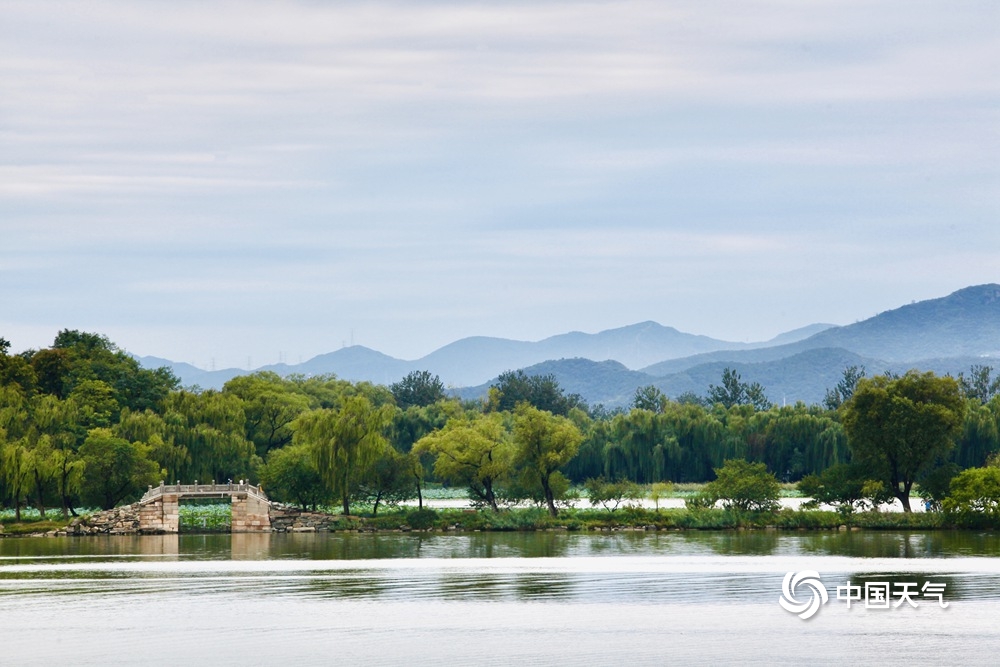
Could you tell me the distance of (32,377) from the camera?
83875 millimetres

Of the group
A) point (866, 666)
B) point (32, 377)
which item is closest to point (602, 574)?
point (866, 666)

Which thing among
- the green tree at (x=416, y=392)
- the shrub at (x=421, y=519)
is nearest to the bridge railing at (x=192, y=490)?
the shrub at (x=421, y=519)

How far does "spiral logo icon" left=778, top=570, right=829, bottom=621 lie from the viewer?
3675 cm

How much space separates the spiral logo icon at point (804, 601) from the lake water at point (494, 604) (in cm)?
30

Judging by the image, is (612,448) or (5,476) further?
(612,448)

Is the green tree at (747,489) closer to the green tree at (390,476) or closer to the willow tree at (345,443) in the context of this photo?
the green tree at (390,476)

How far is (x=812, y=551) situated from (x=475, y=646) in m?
24.8

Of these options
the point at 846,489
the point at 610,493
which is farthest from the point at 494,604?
the point at 610,493

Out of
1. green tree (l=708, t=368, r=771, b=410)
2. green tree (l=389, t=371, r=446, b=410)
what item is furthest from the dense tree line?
green tree (l=708, t=368, r=771, b=410)

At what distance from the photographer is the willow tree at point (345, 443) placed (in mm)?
70250

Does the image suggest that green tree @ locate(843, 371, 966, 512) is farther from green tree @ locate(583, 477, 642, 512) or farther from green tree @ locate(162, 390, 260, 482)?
green tree @ locate(162, 390, 260, 482)

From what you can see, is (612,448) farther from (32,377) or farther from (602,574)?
(602,574)

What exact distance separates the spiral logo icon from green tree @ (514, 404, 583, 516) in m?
25.6

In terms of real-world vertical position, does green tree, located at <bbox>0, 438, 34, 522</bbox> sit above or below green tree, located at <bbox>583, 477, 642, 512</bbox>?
above
